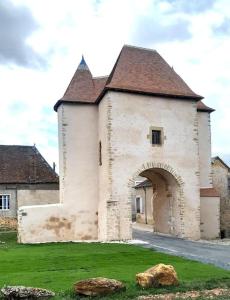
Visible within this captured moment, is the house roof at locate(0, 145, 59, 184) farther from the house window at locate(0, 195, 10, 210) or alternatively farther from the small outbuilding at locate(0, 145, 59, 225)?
the house window at locate(0, 195, 10, 210)

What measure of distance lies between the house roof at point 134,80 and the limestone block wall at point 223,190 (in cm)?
411

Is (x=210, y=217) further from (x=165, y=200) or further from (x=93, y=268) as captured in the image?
(x=93, y=268)

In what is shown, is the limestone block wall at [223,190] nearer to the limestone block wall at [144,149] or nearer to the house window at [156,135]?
the limestone block wall at [144,149]

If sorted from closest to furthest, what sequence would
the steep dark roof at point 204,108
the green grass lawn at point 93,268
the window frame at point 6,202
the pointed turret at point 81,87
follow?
1. the green grass lawn at point 93,268
2. the pointed turret at point 81,87
3. the steep dark roof at point 204,108
4. the window frame at point 6,202

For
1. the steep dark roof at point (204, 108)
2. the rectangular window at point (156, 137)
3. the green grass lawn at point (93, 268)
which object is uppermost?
the steep dark roof at point (204, 108)

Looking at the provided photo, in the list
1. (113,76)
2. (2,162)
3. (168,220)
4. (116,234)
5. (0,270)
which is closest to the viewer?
(0,270)

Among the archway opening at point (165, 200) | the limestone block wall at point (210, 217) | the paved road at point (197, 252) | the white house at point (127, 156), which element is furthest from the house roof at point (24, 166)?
the paved road at point (197, 252)

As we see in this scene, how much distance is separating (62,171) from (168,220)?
20.2 ft

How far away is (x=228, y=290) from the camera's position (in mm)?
9203

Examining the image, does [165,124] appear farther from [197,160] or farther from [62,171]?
[62,171]

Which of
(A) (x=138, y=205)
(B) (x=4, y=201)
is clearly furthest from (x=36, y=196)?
(A) (x=138, y=205)

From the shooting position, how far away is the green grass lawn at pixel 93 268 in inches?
378

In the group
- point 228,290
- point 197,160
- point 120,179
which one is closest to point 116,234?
point 120,179

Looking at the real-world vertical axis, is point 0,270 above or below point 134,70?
below
